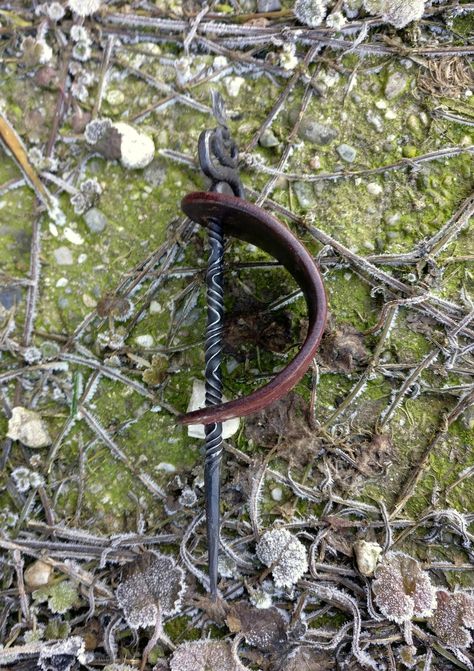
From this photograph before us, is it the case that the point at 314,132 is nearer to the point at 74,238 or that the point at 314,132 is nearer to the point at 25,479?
the point at 74,238

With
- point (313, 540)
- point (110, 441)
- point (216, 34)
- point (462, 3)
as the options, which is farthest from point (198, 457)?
point (462, 3)

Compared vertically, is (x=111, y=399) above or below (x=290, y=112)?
below

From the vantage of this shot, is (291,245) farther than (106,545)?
No

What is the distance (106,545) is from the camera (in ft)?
7.18

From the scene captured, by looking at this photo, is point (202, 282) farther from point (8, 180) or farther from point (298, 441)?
point (8, 180)

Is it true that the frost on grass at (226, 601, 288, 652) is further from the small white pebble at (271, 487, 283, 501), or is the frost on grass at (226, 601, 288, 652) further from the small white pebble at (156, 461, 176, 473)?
the small white pebble at (156, 461, 176, 473)

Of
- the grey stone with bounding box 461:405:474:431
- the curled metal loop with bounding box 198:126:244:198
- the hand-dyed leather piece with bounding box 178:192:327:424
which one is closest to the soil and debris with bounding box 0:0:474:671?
the grey stone with bounding box 461:405:474:431

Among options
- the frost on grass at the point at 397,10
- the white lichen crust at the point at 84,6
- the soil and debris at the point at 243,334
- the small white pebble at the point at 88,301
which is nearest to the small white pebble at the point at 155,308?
the soil and debris at the point at 243,334

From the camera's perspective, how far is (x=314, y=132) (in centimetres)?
232

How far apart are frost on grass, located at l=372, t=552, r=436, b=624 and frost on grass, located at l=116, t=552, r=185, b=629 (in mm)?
791

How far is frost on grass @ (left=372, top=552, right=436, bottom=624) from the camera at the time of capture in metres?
2.08

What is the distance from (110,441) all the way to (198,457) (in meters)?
0.38

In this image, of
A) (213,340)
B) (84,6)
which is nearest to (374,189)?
(213,340)

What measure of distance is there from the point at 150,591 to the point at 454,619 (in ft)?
3.96
